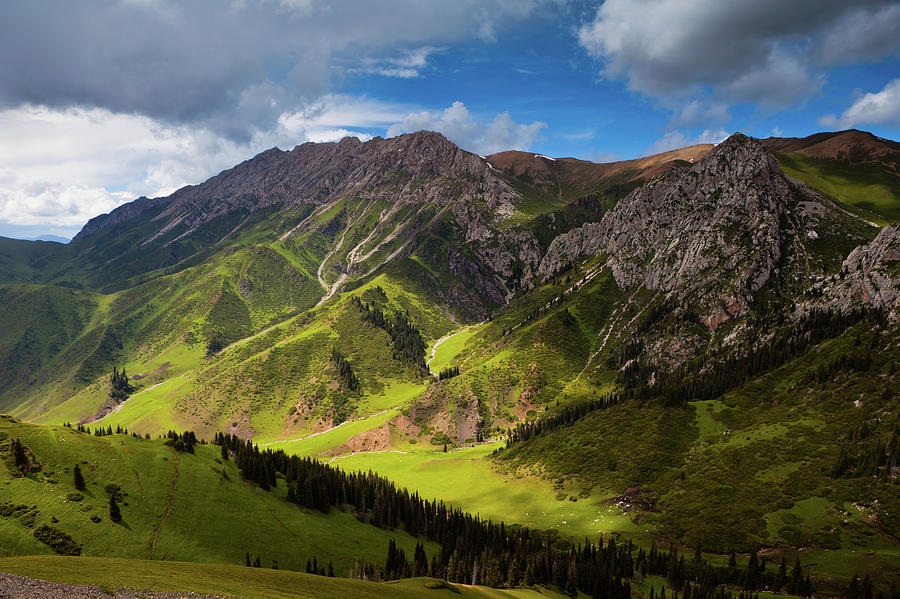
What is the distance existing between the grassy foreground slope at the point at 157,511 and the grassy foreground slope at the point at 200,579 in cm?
2249

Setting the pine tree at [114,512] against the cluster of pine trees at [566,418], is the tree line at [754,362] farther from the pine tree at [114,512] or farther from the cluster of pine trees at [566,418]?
the pine tree at [114,512]

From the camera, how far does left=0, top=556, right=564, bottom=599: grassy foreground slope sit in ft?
141

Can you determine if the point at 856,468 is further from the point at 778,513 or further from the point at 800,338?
the point at 800,338

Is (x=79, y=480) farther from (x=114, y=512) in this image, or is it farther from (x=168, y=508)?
(x=168, y=508)

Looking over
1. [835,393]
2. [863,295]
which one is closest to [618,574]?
[835,393]

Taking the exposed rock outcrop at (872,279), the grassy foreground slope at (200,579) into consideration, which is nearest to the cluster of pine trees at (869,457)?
the exposed rock outcrop at (872,279)

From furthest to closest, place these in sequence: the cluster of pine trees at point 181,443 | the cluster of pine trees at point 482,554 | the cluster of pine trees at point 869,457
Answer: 1. the cluster of pine trees at point 181,443
2. the cluster of pine trees at point 869,457
3. the cluster of pine trees at point 482,554

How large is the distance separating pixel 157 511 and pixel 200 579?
149ft

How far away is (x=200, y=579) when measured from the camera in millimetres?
50531

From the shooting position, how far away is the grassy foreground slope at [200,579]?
141 ft

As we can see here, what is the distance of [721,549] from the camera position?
105438mm

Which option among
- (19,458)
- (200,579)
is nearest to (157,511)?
(19,458)

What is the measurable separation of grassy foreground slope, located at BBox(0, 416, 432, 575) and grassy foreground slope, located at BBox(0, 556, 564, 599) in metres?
22.5

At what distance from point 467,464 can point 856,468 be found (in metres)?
129
